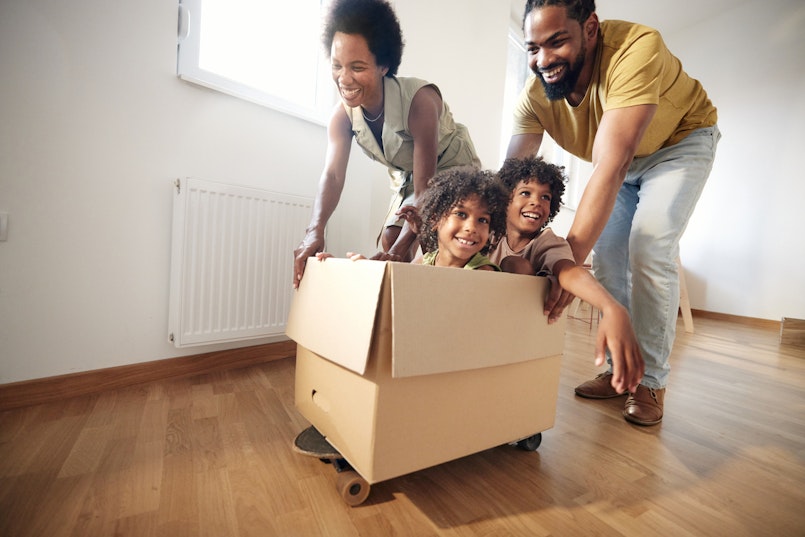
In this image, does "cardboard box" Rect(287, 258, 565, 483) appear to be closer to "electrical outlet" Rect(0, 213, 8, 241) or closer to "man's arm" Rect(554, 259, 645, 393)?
"man's arm" Rect(554, 259, 645, 393)

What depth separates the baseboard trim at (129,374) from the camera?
92 cm

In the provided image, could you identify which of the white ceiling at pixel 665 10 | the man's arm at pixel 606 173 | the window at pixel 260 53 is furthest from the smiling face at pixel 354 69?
the white ceiling at pixel 665 10

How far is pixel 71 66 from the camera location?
3.15 ft

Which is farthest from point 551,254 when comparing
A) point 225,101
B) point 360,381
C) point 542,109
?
point 225,101

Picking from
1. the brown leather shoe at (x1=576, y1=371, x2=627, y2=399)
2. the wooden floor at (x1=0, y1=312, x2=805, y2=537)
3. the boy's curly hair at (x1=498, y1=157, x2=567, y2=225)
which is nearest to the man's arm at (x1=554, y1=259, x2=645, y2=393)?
the wooden floor at (x1=0, y1=312, x2=805, y2=537)

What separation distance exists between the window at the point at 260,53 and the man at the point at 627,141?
715mm

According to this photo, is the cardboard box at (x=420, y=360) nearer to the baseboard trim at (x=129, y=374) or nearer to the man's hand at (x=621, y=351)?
the man's hand at (x=621, y=351)

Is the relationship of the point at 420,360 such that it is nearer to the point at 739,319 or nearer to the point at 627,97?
→ the point at 627,97

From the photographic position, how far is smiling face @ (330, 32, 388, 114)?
897 mm

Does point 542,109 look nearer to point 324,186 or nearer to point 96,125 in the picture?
point 324,186

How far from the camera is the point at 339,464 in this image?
0.62m

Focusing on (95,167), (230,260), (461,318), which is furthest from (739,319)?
(95,167)

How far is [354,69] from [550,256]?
2.30 ft

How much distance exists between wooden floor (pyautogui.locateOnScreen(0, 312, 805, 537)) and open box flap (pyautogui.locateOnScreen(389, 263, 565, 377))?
0.47ft
